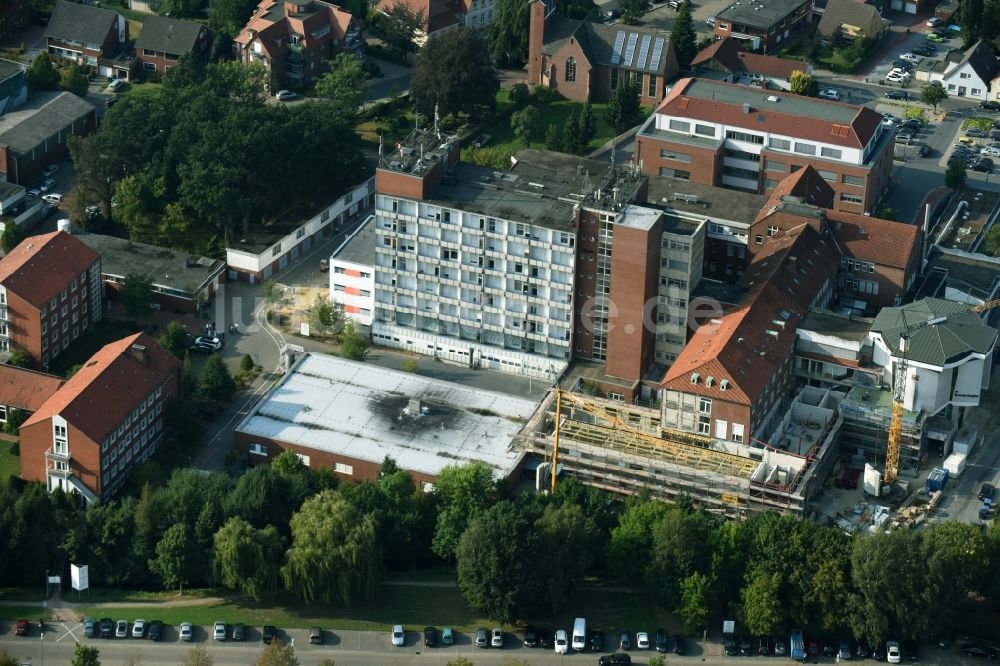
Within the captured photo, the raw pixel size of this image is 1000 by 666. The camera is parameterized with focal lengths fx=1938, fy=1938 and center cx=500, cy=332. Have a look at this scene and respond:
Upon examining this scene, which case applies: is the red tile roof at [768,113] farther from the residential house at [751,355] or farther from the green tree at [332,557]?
the green tree at [332,557]

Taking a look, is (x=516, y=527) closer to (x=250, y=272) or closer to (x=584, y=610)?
(x=584, y=610)

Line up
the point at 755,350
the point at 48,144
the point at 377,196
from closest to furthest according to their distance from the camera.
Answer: the point at 755,350
the point at 377,196
the point at 48,144

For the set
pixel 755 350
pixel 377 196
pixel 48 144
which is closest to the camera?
pixel 755 350

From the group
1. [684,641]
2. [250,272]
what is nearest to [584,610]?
[684,641]

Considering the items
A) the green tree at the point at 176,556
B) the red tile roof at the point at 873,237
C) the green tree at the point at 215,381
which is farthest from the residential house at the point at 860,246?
the green tree at the point at 176,556

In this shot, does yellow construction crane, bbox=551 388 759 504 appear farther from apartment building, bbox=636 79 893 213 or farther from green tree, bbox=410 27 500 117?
green tree, bbox=410 27 500 117

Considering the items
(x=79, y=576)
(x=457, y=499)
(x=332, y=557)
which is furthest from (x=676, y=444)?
(x=79, y=576)

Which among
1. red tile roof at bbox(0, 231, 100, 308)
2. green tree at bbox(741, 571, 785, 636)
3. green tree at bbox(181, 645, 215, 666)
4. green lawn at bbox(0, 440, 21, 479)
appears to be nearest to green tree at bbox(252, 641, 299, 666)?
green tree at bbox(181, 645, 215, 666)

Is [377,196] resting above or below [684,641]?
above
